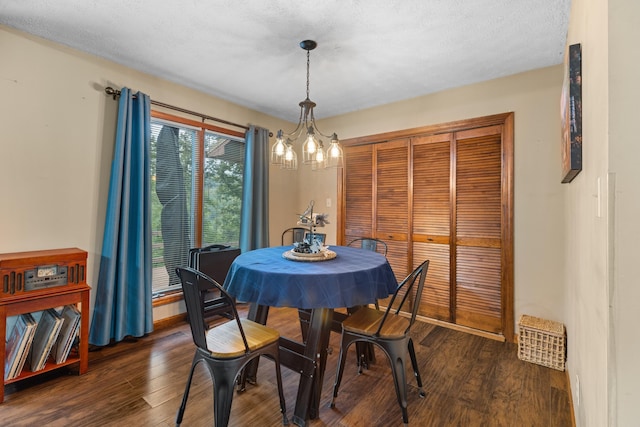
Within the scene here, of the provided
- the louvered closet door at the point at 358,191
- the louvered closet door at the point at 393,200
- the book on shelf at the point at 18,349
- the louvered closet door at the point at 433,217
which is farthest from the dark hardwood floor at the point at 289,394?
the louvered closet door at the point at 358,191

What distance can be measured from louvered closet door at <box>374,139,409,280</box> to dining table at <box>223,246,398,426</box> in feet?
5.28

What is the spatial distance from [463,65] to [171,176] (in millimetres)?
3145

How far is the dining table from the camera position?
1.60 m

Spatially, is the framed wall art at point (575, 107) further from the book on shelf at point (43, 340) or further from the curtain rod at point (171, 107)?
the book on shelf at point (43, 340)

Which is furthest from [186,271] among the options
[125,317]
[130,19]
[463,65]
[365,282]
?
[463,65]

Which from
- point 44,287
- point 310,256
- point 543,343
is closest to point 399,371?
point 310,256

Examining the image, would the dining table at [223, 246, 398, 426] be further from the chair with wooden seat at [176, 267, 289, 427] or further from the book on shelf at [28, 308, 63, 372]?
the book on shelf at [28, 308, 63, 372]

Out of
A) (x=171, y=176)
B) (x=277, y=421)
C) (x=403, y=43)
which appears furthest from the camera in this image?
(x=171, y=176)

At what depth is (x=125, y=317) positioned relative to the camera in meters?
2.61

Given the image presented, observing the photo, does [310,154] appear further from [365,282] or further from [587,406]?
[587,406]

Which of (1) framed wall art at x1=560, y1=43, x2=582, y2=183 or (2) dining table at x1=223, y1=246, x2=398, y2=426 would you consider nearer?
(1) framed wall art at x1=560, y1=43, x2=582, y2=183

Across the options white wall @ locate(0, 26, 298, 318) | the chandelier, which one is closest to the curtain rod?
white wall @ locate(0, 26, 298, 318)

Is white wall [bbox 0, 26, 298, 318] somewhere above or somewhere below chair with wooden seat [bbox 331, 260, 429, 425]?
above

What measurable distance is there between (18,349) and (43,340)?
4.9 inches
